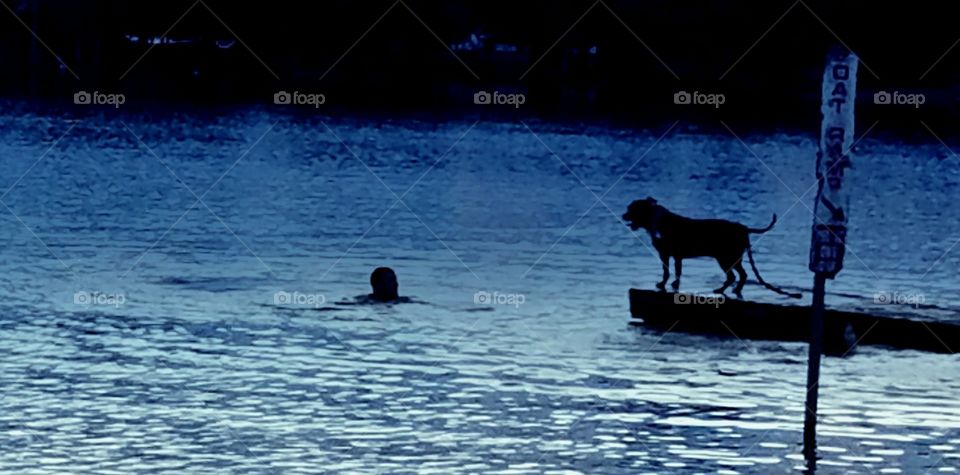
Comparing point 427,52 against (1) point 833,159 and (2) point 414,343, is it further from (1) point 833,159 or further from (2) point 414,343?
(1) point 833,159

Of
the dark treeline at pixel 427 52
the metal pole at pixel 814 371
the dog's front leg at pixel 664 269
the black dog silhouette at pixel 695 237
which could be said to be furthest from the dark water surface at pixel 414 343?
the dark treeline at pixel 427 52

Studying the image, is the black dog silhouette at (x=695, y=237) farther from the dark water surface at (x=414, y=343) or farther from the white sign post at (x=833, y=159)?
the white sign post at (x=833, y=159)

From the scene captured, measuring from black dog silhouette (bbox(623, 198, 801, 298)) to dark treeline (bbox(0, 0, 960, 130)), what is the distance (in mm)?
61419

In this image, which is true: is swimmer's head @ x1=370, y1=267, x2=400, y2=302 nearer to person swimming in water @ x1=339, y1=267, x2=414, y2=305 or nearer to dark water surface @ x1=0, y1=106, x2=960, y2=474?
person swimming in water @ x1=339, y1=267, x2=414, y2=305

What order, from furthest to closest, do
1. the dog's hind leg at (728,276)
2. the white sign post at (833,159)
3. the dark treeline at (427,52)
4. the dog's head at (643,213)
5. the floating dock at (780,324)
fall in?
the dark treeline at (427,52) < the dog's head at (643,213) < the dog's hind leg at (728,276) < the floating dock at (780,324) < the white sign post at (833,159)

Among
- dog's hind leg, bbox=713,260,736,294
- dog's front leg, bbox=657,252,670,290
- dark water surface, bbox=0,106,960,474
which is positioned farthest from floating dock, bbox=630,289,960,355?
dog's hind leg, bbox=713,260,736,294

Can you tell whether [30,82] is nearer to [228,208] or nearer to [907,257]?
[228,208]

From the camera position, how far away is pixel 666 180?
47406mm

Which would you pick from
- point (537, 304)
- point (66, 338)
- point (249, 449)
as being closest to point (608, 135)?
point (537, 304)

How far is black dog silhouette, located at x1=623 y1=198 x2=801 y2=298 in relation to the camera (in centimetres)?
2041

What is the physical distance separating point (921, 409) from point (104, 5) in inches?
3086

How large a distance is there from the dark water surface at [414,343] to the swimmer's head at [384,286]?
36 centimetres

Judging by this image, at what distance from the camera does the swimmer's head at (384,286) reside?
71.3 ft

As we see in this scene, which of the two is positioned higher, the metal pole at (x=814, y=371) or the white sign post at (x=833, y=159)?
the white sign post at (x=833, y=159)
